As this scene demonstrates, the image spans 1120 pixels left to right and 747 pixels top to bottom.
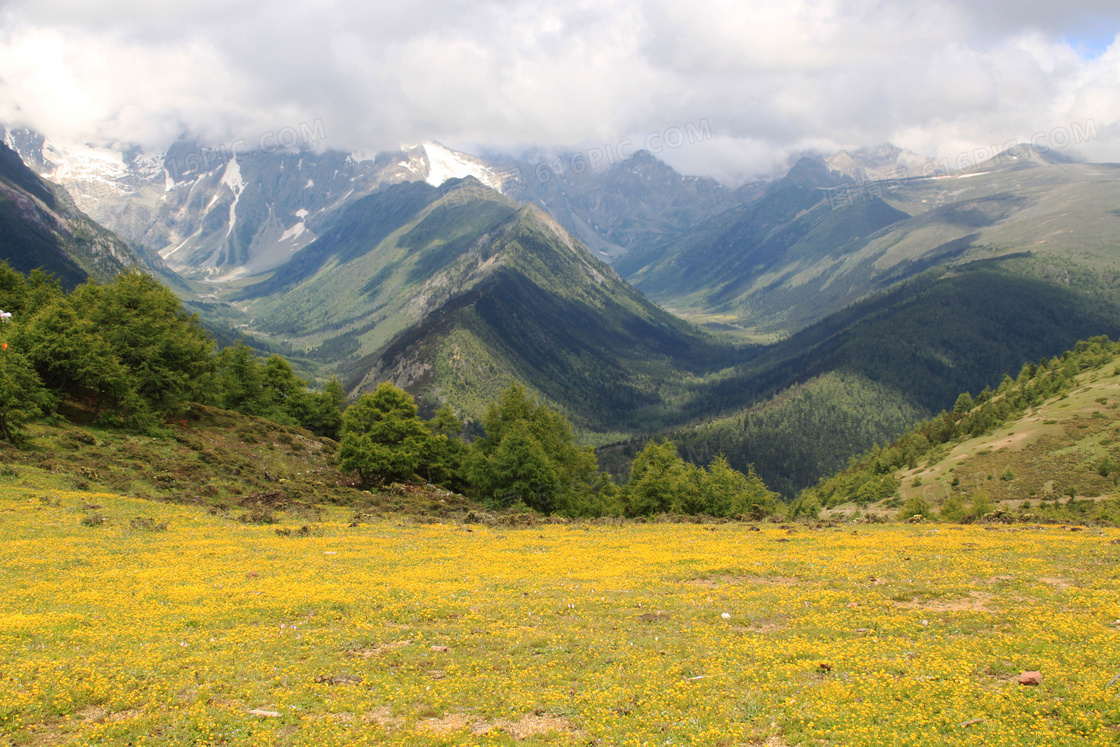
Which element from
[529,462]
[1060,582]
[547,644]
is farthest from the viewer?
[529,462]

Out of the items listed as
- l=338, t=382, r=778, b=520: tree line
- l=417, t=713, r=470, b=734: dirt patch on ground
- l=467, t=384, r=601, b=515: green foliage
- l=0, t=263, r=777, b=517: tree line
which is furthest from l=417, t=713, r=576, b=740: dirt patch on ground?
l=467, t=384, r=601, b=515: green foliage

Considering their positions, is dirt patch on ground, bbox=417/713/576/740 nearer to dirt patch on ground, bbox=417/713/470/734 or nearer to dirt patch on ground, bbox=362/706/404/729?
dirt patch on ground, bbox=417/713/470/734

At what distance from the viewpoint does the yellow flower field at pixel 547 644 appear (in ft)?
44.5

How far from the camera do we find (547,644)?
64.0ft

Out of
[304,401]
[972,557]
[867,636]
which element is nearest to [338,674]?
[867,636]

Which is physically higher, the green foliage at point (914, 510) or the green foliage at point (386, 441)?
the green foliage at point (386, 441)

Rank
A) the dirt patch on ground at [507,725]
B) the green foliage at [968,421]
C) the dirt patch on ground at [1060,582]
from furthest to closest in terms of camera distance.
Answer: the green foliage at [968,421]
the dirt patch on ground at [1060,582]
the dirt patch on ground at [507,725]

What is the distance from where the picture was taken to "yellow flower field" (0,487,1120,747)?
13570 mm

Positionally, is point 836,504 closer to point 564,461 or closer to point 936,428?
point 936,428

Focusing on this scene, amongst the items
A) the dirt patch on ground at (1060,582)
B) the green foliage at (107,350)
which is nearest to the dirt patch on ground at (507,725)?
the dirt patch on ground at (1060,582)

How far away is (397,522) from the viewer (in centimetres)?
4781

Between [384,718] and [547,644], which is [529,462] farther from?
[384,718]

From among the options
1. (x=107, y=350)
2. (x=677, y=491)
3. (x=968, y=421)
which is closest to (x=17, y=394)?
(x=107, y=350)

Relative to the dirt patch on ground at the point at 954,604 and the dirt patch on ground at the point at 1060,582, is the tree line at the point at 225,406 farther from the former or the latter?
the dirt patch on ground at the point at 954,604
